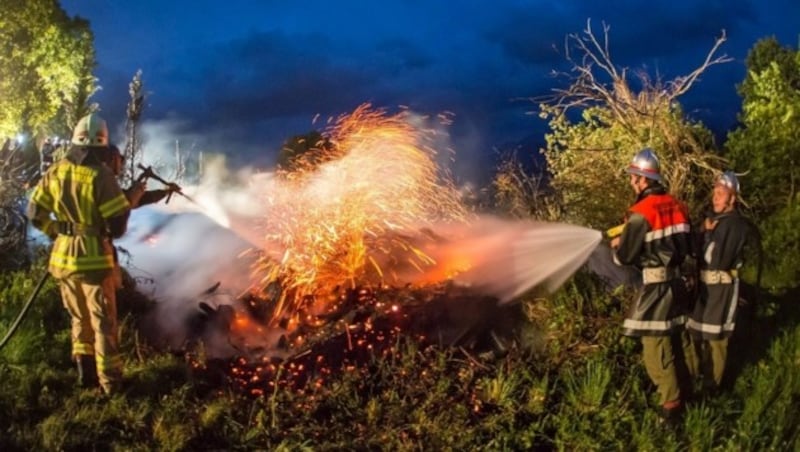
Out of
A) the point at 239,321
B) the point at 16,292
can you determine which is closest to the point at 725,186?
the point at 239,321

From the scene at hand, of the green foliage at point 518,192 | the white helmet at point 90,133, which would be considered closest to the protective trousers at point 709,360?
the green foliage at point 518,192

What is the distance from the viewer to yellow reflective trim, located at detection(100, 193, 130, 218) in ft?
19.6

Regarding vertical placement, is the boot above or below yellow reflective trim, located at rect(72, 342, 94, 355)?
below

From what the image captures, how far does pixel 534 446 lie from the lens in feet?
18.6

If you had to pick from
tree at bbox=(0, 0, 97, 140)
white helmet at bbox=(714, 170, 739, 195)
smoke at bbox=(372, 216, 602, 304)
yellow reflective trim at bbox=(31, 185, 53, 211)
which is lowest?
smoke at bbox=(372, 216, 602, 304)

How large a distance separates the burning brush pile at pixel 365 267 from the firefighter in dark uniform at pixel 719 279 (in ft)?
4.10

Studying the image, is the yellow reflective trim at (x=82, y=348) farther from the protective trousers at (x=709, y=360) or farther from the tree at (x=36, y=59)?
the tree at (x=36, y=59)

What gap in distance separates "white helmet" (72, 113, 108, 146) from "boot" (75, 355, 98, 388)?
1.86 meters

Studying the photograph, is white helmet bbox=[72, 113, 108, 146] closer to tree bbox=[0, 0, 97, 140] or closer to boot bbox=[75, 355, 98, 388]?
boot bbox=[75, 355, 98, 388]

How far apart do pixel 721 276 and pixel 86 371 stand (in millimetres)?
5706

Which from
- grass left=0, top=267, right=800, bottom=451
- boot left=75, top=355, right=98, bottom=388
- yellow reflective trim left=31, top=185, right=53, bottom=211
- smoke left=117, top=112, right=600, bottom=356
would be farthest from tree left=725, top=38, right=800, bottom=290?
yellow reflective trim left=31, top=185, right=53, bottom=211

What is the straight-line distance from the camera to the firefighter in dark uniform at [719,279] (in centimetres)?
640

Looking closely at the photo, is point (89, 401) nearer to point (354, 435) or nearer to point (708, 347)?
point (354, 435)

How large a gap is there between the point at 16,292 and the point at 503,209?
7.51 m
